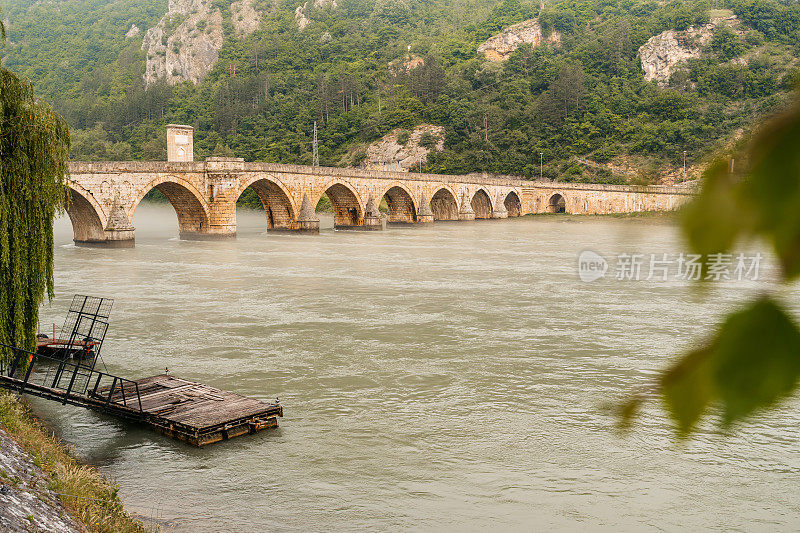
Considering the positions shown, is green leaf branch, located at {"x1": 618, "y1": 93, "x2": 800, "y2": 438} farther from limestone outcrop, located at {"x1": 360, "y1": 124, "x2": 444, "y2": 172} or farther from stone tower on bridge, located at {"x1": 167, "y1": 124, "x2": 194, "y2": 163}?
limestone outcrop, located at {"x1": 360, "y1": 124, "x2": 444, "y2": 172}

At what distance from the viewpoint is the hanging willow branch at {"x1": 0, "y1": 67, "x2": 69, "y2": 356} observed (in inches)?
369

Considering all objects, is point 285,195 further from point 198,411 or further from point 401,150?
point 401,150

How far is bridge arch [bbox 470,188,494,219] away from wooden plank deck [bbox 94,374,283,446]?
52.2 m

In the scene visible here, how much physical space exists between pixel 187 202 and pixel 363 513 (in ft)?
103

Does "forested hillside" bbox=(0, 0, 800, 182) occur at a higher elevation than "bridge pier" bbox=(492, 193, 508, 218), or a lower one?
higher

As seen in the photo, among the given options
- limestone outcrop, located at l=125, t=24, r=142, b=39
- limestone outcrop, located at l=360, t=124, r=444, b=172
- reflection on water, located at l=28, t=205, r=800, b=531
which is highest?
limestone outcrop, located at l=125, t=24, r=142, b=39

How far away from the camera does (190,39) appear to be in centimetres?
12000

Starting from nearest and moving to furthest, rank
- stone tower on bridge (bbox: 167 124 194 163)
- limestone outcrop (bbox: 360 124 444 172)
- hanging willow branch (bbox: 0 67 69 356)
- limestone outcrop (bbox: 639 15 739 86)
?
1. hanging willow branch (bbox: 0 67 69 356)
2. stone tower on bridge (bbox: 167 124 194 163)
3. limestone outcrop (bbox: 639 15 739 86)
4. limestone outcrop (bbox: 360 124 444 172)

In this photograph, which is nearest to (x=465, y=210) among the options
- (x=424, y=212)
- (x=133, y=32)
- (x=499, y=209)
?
(x=499, y=209)

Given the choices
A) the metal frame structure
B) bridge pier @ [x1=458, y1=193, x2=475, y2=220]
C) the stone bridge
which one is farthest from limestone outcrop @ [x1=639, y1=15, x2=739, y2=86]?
the metal frame structure

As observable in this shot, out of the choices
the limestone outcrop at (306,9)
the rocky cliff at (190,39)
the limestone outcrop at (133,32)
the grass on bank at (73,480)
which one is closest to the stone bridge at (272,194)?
the grass on bank at (73,480)

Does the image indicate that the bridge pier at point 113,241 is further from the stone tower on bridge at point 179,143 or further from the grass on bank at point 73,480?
the grass on bank at point 73,480

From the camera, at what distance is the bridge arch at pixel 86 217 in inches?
1201

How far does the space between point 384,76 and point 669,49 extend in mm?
38536
